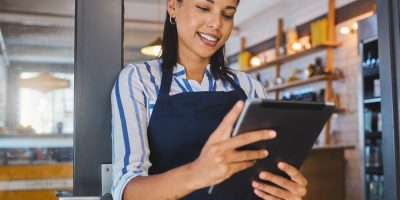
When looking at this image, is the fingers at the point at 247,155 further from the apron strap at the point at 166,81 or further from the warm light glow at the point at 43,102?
the warm light glow at the point at 43,102

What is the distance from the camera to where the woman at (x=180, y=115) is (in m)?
1.09

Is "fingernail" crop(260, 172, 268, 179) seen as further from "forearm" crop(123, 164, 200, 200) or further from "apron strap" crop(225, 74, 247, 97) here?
"apron strap" crop(225, 74, 247, 97)

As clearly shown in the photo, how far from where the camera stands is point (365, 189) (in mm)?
5066

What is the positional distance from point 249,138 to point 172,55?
1.79 ft

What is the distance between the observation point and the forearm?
1.05m

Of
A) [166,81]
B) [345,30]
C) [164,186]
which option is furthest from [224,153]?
[345,30]

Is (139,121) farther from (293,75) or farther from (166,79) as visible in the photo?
(293,75)

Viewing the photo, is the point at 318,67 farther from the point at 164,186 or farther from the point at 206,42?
the point at 164,186

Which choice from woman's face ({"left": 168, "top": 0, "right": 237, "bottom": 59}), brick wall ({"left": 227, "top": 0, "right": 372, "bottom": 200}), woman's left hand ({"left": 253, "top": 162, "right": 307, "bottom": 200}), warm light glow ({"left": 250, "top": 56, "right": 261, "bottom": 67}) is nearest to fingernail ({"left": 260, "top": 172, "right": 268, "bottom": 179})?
woman's left hand ({"left": 253, "top": 162, "right": 307, "bottom": 200})

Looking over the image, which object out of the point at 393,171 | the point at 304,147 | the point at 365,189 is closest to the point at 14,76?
the point at 304,147

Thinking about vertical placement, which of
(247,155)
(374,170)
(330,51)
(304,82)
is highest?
(330,51)

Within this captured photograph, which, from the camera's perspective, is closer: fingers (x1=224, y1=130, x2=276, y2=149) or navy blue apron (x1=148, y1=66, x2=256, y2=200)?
fingers (x1=224, y1=130, x2=276, y2=149)

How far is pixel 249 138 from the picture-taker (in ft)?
3.24

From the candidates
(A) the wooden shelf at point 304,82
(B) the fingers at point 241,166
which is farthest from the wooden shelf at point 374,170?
(B) the fingers at point 241,166
